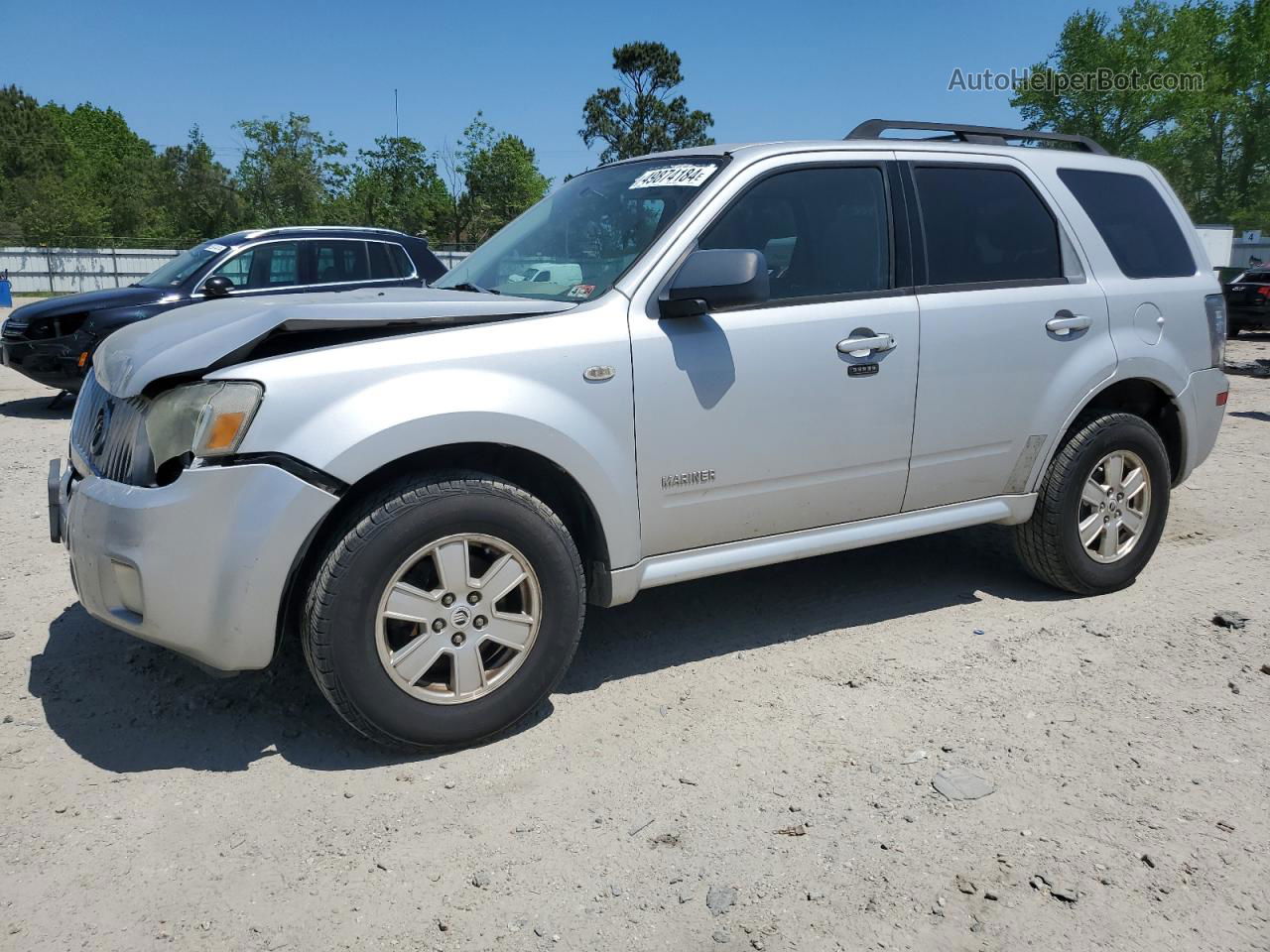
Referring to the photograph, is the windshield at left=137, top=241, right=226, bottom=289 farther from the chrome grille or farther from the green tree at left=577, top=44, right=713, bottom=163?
the green tree at left=577, top=44, right=713, bottom=163

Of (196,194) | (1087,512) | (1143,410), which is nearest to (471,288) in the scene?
(1087,512)

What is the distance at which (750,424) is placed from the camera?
355cm

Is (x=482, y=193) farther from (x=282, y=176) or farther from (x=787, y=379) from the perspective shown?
(x=787, y=379)

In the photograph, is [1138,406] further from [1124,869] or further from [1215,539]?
[1124,869]

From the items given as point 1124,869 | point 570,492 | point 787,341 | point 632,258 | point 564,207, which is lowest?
point 1124,869

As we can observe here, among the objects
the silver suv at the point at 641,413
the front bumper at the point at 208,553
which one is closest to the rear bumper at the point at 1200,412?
the silver suv at the point at 641,413

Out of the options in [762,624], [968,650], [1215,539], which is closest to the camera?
[968,650]

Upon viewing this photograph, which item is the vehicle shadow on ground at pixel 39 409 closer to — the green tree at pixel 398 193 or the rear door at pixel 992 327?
the rear door at pixel 992 327

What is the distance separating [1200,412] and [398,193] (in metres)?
45.4

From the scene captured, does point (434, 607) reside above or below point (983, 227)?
below

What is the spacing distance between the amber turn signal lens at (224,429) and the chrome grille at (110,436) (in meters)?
0.30

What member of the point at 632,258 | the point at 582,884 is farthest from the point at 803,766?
the point at 632,258

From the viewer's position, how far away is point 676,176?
3814 millimetres

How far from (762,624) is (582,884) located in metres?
1.92
